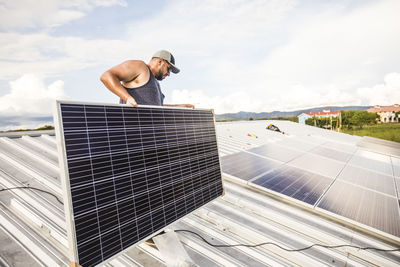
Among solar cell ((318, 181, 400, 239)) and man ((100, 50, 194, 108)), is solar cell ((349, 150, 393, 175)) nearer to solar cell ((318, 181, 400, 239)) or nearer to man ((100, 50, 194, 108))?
solar cell ((318, 181, 400, 239))

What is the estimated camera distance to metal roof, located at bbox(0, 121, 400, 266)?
2.90 metres

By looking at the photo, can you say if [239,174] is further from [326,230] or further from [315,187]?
[326,230]

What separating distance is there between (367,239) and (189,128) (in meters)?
3.67

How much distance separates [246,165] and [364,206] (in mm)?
2752

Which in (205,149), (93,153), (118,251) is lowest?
(118,251)

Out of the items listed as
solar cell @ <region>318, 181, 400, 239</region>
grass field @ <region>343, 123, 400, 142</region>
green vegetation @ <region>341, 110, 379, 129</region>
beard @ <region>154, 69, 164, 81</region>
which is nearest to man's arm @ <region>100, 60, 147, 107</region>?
beard @ <region>154, 69, 164, 81</region>

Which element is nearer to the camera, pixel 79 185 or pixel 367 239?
pixel 79 185

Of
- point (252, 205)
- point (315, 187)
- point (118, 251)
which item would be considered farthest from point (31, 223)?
point (315, 187)

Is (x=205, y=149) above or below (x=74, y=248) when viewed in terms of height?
above

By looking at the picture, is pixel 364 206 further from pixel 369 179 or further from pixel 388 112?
pixel 388 112

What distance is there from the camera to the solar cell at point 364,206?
3.73 meters

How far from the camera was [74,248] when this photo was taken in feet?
5.91

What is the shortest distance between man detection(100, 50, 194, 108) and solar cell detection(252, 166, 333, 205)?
9.01 feet

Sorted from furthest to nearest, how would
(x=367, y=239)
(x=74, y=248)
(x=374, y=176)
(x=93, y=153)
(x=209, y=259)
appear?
(x=374, y=176), (x=367, y=239), (x=209, y=259), (x=93, y=153), (x=74, y=248)
